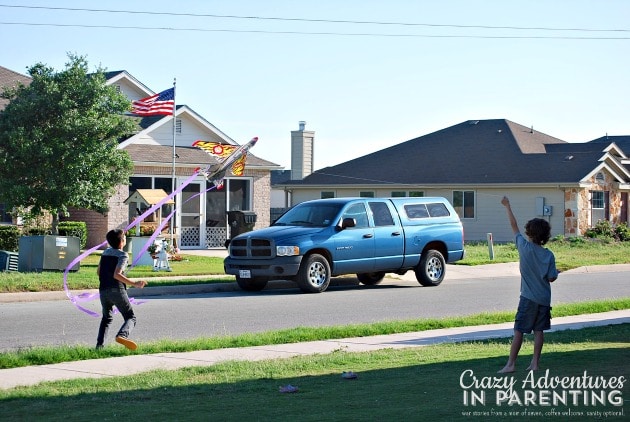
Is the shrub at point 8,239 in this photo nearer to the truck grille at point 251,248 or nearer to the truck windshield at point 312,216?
the truck windshield at point 312,216

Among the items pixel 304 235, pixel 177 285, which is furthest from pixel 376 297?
pixel 177 285

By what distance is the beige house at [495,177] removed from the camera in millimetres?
43375

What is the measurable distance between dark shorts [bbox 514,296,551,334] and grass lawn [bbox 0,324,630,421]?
1.38ft

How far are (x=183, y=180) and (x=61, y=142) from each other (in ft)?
26.8

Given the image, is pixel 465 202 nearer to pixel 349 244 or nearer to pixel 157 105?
pixel 157 105

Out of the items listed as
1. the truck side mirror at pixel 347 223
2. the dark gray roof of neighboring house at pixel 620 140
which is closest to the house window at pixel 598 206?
the dark gray roof of neighboring house at pixel 620 140

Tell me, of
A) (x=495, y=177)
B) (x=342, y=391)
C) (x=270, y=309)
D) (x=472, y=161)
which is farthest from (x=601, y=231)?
(x=342, y=391)

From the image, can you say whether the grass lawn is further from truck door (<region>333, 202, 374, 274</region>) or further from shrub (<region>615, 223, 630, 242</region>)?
shrub (<region>615, 223, 630, 242</region>)

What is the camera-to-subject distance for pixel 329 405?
8.31 metres

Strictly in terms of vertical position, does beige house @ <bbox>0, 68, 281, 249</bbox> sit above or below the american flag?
below

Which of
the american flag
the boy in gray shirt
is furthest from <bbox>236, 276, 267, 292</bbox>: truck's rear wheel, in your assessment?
the boy in gray shirt

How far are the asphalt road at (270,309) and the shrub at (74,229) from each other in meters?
11.0

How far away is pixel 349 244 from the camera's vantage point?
2192 centimetres

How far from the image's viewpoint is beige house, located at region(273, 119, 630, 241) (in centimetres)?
4338
